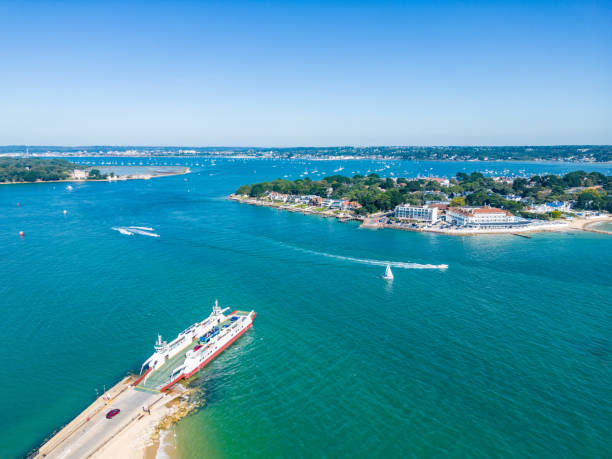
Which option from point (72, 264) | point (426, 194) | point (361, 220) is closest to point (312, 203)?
point (361, 220)

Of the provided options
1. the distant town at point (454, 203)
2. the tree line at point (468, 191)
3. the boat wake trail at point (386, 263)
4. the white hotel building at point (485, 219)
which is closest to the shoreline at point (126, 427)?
the boat wake trail at point (386, 263)

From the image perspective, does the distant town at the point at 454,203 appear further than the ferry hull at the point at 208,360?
Yes

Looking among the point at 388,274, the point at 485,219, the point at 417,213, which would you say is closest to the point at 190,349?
the point at 388,274

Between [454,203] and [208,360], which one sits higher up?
[454,203]

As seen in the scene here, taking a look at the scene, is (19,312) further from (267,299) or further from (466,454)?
(466,454)

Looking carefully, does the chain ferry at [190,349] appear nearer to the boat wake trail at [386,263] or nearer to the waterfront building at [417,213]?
the boat wake trail at [386,263]

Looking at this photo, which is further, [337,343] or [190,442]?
[337,343]

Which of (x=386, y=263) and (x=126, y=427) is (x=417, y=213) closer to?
(x=386, y=263)
